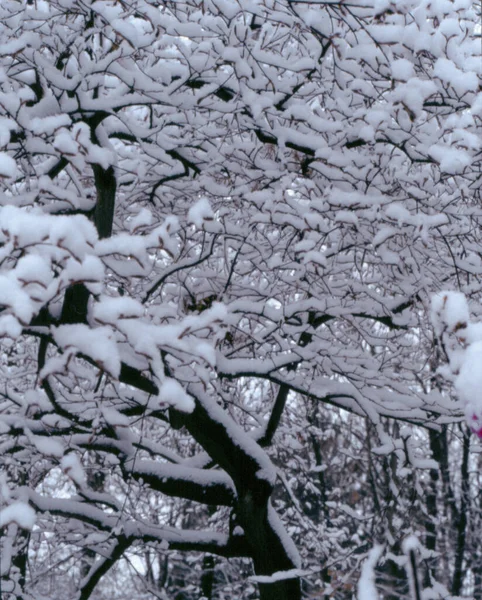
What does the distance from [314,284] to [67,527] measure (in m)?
2.94

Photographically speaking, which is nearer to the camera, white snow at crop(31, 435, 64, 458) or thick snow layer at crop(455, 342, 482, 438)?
thick snow layer at crop(455, 342, 482, 438)

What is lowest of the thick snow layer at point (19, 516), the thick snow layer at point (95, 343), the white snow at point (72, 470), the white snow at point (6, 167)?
the thick snow layer at point (19, 516)

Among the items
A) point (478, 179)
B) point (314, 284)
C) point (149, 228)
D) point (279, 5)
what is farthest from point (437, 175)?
point (149, 228)

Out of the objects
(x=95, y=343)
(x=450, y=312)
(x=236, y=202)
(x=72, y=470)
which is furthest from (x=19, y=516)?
(x=236, y=202)

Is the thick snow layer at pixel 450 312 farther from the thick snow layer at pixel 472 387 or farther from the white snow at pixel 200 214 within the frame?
the white snow at pixel 200 214

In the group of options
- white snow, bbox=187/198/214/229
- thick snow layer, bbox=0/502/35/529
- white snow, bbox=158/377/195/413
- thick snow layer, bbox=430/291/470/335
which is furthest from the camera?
white snow, bbox=187/198/214/229

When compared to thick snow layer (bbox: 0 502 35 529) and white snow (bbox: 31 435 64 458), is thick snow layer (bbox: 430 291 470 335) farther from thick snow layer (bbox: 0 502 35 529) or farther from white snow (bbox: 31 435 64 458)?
white snow (bbox: 31 435 64 458)

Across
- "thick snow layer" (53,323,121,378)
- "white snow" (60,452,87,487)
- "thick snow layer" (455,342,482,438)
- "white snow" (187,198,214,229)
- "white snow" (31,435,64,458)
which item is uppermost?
"white snow" (187,198,214,229)

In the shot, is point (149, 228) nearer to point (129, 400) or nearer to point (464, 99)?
point (129, 400)

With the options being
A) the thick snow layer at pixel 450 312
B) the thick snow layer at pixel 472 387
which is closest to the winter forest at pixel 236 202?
the thick snow layer at pixel 450 312

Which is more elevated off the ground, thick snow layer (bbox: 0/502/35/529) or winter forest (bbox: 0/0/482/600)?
winter forest (bbox: 0/0/482/600)

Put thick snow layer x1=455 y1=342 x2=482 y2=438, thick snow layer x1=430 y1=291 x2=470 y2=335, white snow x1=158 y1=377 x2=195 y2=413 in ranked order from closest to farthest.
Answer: thick snow layer x1=455 y1=342 x2=482 y2=438, thick snow layer x1=430 y1=291 x2=470 y2=335, white snow x1=158 y1=377 x2=195 y2=413

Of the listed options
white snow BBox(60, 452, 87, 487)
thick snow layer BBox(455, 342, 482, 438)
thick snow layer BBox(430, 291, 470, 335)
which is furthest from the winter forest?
thick snow layer BBox(455, 342, 482, 438)

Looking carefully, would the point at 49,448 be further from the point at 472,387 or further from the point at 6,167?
the point at 472,387
